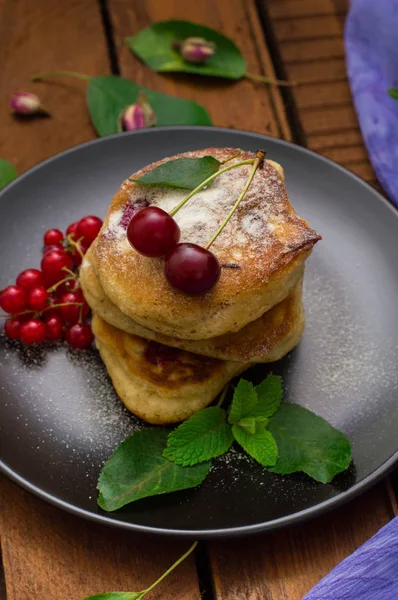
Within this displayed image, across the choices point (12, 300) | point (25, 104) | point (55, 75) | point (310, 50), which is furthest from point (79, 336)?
point (310, 50)

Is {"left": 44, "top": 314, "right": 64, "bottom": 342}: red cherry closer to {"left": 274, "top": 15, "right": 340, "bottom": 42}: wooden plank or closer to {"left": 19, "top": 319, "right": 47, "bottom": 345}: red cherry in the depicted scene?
{"left": 19, "top": 319, "right": 47, "bottom": 345}: red cherry

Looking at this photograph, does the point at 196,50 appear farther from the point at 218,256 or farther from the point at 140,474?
the point at 140,474

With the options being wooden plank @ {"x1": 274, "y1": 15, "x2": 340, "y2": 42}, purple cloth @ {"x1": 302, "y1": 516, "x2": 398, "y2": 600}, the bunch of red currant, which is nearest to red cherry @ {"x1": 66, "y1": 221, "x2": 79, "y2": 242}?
the bunch of red currant

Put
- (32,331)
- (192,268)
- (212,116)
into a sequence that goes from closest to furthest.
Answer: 1. (192,268)
2. (32,331)
3. (212,116)

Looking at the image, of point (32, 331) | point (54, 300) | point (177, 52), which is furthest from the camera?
point (177, 52)

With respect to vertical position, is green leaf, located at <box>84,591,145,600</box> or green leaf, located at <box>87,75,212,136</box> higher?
green leaf, located at <box>87,75,212,136</box>

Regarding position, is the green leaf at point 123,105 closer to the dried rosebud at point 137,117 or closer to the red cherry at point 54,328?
the dried rosebud at point 137,117
